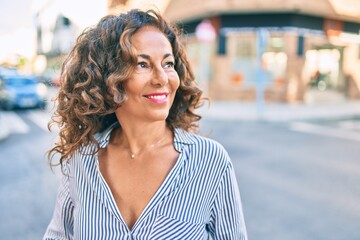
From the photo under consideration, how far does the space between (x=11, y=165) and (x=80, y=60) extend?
594cm

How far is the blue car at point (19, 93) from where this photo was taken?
16.3 meters

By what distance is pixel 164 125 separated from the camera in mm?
1611

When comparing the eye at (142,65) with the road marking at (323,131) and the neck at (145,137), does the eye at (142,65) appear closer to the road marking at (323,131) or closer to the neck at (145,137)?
the neck at (145,137)

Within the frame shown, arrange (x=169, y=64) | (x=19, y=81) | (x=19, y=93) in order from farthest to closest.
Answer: (x=19, y=81) < (x=19, y=93) < (x=169, y=64)

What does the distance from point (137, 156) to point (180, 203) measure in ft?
Answer: 0.87

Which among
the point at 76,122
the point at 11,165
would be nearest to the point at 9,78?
the point at 11,165

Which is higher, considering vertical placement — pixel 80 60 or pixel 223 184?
pixel 80 60

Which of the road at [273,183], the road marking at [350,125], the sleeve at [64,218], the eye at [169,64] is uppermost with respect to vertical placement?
the eye at [169,64]

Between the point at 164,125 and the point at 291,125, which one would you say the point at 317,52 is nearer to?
the point at 291,125

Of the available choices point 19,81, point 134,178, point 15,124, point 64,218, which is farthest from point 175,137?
point 19,81

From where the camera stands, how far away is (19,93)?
16.4 m

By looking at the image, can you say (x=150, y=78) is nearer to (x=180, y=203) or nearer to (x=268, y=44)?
(x=180, y=203)

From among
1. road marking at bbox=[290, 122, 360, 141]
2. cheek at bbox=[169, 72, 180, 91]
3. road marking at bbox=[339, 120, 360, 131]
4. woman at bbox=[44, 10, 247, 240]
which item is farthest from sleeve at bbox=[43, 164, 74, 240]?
road marking at bbox=[339, 120, 360, 131]

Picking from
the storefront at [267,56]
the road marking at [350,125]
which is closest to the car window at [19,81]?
the storefront at [267,56]
